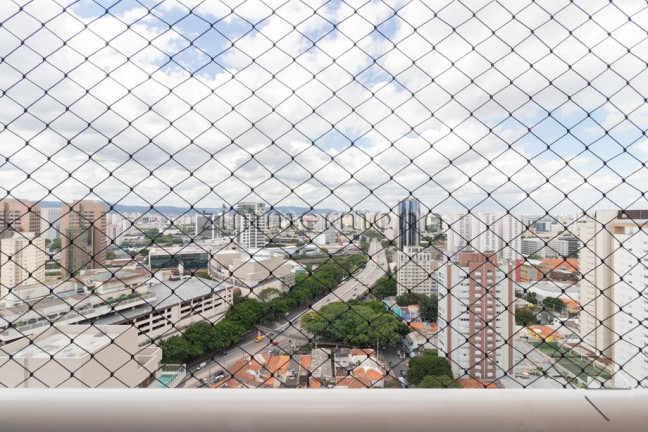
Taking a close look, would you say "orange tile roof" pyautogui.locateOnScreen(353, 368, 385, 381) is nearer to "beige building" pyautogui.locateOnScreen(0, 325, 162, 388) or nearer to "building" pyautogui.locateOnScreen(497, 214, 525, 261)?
"building" pyautogui.locateOnScreen(497, 214, 525, 261)

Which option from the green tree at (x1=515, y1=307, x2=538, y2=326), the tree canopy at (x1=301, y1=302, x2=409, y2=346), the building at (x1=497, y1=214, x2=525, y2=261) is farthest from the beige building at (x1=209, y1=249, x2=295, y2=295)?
the green tree at (x1=515, y1=307, x2=538, y2=326)

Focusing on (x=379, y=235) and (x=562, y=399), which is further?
(x=379, y=235)

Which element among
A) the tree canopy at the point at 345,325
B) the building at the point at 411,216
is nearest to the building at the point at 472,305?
the building at the point at 411,216

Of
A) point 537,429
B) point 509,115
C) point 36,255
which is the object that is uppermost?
point 509,115

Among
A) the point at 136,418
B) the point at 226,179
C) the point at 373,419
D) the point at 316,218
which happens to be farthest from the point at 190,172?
the point at 373,419

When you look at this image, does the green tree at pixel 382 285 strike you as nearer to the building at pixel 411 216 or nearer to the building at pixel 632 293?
the building at pixel 411 216

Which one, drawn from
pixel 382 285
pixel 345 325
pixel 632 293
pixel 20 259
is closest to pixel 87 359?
pixel 20 259

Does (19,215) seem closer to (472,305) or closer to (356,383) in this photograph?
(356,383)

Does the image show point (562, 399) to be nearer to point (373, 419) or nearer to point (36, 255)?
point (373, 419)
